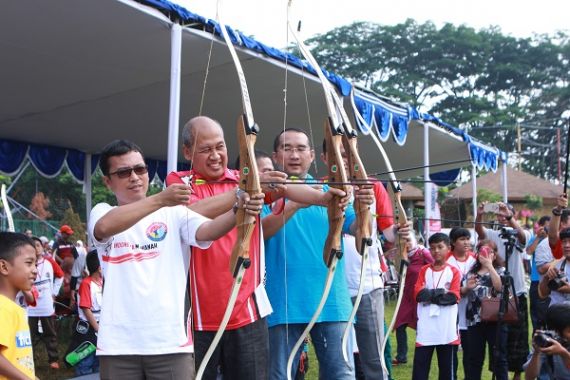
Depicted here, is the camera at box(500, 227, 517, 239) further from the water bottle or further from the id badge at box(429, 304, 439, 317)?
the water bottle

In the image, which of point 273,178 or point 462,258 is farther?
point 462,258

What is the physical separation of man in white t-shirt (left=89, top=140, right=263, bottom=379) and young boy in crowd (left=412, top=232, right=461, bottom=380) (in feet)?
8.85

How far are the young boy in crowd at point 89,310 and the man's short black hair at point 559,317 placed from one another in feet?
10.6

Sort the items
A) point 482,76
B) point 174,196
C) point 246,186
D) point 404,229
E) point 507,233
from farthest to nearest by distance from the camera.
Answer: point 482,76
point 507,233
point 404,229
point 246,186
point 174,196

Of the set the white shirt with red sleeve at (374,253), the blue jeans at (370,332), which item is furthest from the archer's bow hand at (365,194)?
the blue jeans at (370,332)

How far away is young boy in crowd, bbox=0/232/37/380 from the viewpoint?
8.15 ft

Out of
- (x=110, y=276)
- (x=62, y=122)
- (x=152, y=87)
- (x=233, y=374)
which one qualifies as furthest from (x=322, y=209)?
(x=62, y=122)

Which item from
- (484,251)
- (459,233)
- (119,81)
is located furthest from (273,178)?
(119,81)

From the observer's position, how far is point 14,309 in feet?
8.49

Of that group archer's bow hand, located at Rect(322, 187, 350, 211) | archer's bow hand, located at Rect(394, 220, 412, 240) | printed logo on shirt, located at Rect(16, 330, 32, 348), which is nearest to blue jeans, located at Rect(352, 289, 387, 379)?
archer's bow hand, located at Rect(394, 220, 412, 240)

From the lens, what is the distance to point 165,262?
7.68 ft

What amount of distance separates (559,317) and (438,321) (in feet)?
3.98

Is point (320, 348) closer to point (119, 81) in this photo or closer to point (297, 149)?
point (297, 149)

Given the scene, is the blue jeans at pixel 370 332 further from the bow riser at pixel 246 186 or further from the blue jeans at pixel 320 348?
the bow riser at pixel 246 186
